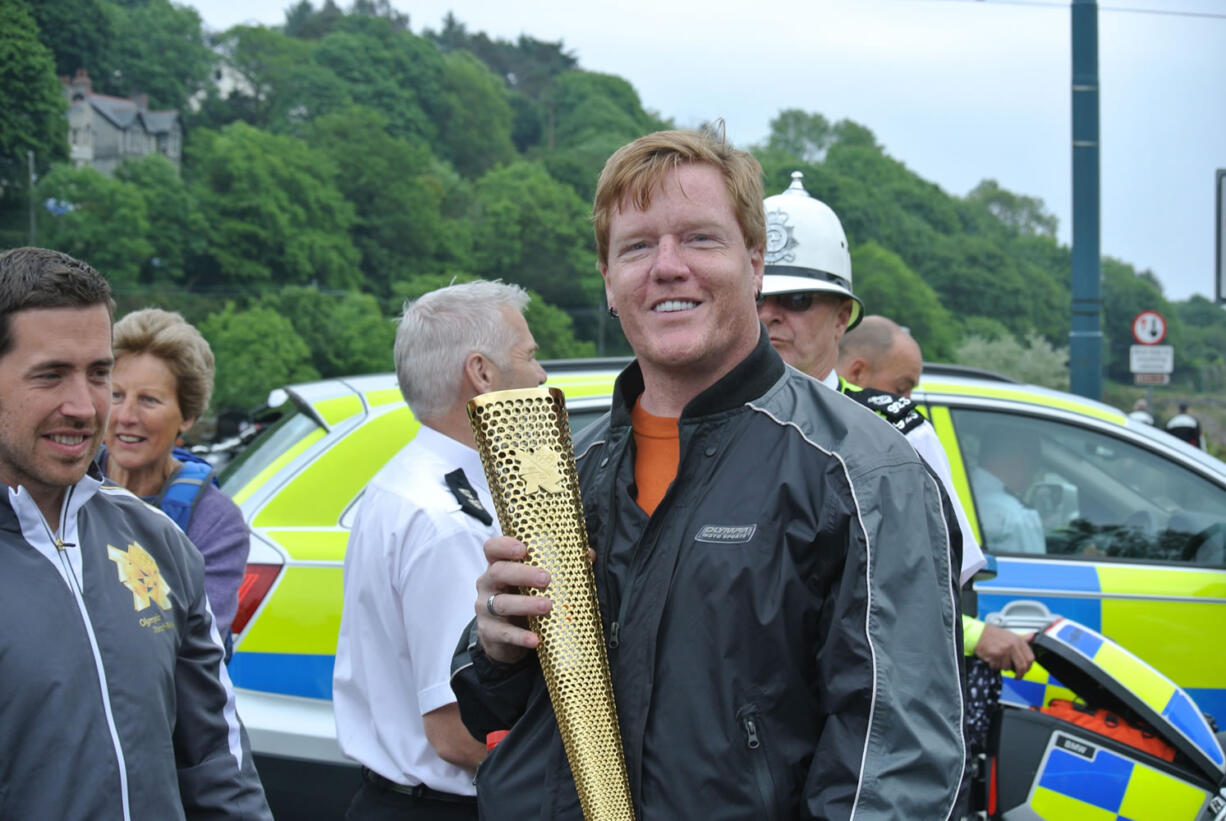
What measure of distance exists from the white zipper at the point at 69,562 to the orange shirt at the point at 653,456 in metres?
0.91

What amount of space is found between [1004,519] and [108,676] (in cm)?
340

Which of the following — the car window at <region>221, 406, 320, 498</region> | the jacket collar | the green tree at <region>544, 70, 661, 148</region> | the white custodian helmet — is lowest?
the car window at <region>221, 406, 320, 498</region>

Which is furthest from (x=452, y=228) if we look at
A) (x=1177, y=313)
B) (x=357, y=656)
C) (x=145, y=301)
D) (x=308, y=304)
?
(x=357, y=656)

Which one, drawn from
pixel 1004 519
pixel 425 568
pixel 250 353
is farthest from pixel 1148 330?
pixel 250 353

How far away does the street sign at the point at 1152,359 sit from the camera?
53.2 feet

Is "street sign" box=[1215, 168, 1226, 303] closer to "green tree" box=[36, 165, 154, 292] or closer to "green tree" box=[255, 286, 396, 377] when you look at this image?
"green tree" box=[255, 286, 396, 377]

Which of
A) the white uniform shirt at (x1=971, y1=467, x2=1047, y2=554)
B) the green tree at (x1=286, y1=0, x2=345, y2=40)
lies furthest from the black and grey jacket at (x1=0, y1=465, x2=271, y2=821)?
the green tree at (x1=286, y1=0, x2=345, y2=40)

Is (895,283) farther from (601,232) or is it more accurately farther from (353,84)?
(601,232)

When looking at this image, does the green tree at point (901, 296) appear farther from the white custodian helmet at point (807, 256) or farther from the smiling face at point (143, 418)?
the smiling face at point (143, 418)

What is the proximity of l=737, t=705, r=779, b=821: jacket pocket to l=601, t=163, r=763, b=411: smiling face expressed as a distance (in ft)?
1.77

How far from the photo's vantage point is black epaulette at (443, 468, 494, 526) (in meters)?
2.75

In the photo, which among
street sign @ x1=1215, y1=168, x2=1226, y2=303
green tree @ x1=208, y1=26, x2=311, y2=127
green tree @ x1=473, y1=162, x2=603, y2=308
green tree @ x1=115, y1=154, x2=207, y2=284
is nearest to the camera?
street sign @ x1=1215, y1=168, x2=1226, y2=303

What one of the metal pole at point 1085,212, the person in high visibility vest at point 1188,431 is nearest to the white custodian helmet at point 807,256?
the metal pole at point 1085,212

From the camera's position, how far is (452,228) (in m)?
86.8
